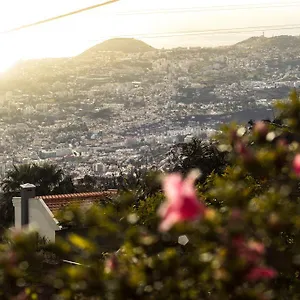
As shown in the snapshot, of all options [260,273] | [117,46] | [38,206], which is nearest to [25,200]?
[38,206]

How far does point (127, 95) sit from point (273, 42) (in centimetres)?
1201

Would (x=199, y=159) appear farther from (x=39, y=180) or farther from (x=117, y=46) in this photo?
(x=117, y=46)

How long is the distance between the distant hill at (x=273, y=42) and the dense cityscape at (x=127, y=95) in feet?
0.23

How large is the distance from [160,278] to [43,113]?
146ft

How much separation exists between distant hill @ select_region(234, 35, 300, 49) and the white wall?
2917 cm

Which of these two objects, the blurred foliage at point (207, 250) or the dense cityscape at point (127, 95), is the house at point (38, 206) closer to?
the blurred foliage at point (207, 250)

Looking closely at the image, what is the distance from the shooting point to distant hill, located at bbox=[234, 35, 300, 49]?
4247 cm

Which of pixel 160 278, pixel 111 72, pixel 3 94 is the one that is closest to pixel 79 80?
pixel 111 72

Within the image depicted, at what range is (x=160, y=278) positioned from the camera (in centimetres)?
196

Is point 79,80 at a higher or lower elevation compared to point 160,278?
lower

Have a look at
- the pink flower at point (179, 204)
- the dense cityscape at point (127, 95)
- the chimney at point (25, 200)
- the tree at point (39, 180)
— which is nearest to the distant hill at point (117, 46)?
the dense cityscape at point (127, 95)

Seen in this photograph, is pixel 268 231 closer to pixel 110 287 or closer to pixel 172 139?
pixel 110 287

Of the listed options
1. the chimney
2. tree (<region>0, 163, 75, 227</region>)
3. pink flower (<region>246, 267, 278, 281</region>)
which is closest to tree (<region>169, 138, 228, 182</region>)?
the chimney

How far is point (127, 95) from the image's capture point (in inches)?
1972
